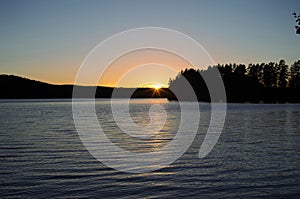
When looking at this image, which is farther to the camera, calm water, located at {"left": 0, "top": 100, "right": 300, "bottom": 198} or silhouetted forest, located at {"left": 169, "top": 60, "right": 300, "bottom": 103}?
silhouetted forest, located at {"left": 169, "top": 60, "right": 300, "bottom": 103}

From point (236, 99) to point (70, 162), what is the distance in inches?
6803

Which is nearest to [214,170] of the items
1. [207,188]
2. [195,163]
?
[195,163]

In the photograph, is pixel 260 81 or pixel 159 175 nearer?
pixel 159 175

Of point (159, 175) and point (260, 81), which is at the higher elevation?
point (260, 81)

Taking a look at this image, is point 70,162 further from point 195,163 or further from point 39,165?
point 195,163

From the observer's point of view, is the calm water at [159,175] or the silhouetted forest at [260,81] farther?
the silhouetted forest at [260,81]

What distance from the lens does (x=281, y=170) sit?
Result: 53.7ft

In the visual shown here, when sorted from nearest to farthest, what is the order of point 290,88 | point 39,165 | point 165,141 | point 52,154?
1. point 39,165
2. point 52,154
3. point 165,141
4. point 290,88

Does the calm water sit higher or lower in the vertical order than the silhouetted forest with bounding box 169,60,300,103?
lower

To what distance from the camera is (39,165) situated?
58.9 ft

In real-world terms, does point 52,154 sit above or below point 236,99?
below

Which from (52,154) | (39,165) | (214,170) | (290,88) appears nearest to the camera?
(214,170)

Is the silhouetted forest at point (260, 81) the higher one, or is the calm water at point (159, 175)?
the silhouetted forest at point (260, 81)

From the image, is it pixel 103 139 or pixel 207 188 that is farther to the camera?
pixel 103 139
